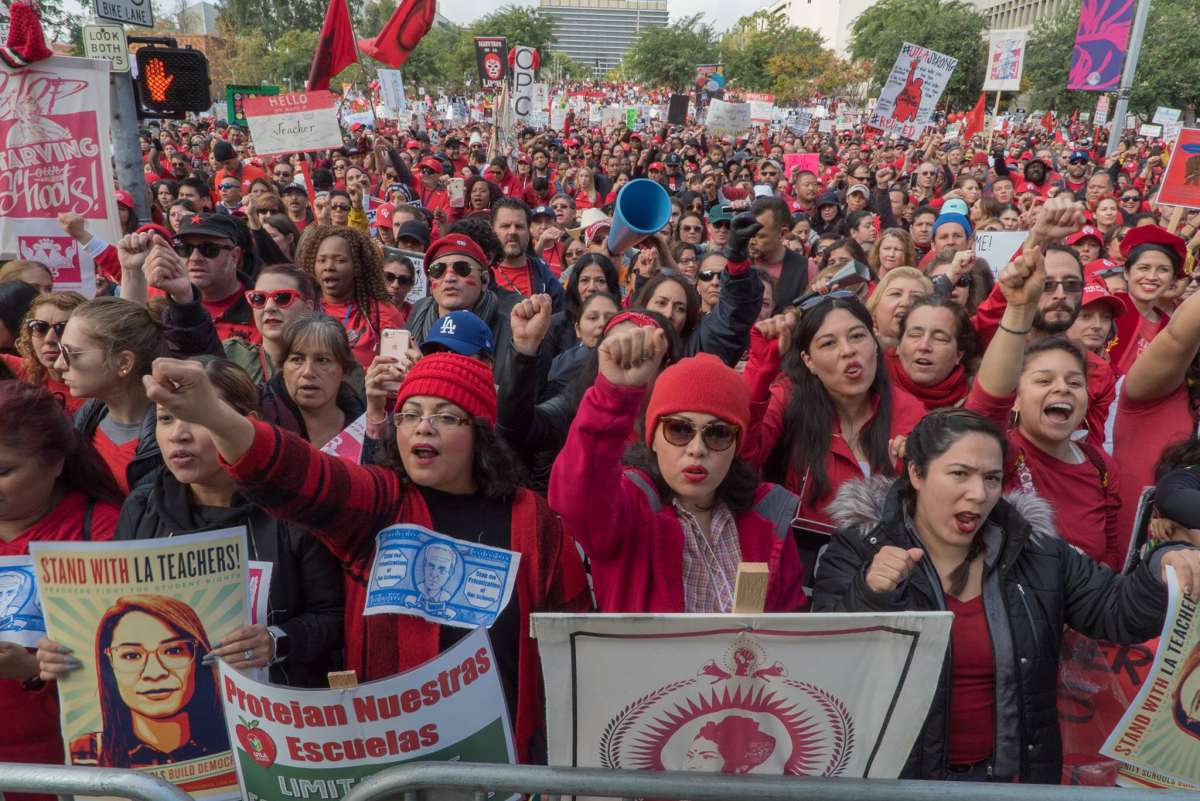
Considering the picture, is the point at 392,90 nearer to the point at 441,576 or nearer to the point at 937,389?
the point at 937,389

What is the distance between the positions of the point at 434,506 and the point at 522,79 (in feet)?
39.5

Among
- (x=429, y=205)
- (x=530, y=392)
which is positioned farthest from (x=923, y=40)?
(x=530, y=392)

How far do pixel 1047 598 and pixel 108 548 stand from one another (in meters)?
2.24

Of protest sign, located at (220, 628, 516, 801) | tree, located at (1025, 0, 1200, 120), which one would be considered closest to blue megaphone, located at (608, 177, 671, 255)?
protest sign, located at (220, 628, 516, 801)

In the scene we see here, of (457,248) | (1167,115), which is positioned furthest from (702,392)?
(1167,115)

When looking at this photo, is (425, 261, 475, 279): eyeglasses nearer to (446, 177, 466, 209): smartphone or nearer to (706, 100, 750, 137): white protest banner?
(446, 177, 466, 209): smartphone

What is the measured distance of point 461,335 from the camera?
354 cm

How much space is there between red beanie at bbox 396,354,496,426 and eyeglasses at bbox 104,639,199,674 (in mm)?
813

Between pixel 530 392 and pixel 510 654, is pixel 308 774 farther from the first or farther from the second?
pixel 530 392

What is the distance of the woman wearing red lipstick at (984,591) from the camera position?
214 centimetres

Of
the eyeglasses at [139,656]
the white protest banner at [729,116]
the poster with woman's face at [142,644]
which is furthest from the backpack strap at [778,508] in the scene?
the white protest banner at [729,116]

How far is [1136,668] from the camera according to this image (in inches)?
91.7

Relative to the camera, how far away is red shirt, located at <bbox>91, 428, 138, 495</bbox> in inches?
113

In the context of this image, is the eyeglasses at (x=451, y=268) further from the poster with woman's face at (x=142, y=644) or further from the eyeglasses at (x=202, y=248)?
the poster with woman's face at (x=142, y=644)
